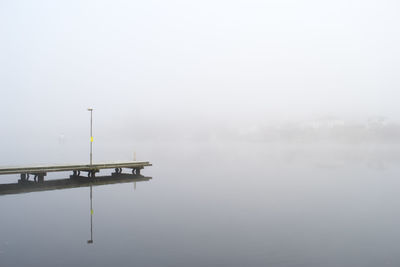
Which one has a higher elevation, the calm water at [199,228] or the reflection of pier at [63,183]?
the reflection of pier at [63,183]

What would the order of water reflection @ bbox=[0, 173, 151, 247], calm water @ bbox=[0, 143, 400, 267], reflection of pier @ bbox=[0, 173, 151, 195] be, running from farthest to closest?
reflection of pier @ bbox=[0, 173, 151, 195], water reflection @ bbox=[0, 173, 151, 247], calm water @ bbox=[0, 143, 400, 267]

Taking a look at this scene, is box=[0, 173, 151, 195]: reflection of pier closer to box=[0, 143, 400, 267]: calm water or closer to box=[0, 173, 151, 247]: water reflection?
box=[0, 173, 151, 247]: water reflection

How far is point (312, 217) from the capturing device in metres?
25.2

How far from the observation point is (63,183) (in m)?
34.4

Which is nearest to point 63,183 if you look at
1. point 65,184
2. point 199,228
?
point 65,184

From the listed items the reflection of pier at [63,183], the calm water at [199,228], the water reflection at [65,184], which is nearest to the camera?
the calm water at [199,228]

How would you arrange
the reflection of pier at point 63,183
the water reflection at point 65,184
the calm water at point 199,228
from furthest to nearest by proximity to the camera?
the reflection of pier at point 63,183 < the water reflection at point 65,184 < the calm water at point 199,228

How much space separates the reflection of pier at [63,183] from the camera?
30547 mm

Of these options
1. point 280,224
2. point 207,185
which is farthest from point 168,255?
point 207,185

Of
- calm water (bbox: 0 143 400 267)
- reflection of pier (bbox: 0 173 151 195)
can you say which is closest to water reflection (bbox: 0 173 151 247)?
reflection of pier (bbox: 0 173 151 195)

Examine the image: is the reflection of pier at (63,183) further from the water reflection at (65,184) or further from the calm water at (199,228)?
the calm water at (199,228)

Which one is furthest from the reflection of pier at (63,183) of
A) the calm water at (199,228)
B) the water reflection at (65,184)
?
the calm water at (199,228)

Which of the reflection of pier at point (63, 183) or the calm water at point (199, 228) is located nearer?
the calm water at point (199, 228)

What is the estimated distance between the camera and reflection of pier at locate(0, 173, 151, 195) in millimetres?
30547
